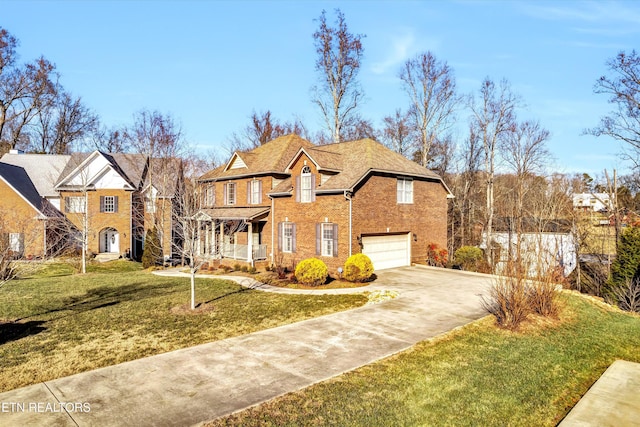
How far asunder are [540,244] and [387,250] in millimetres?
11015

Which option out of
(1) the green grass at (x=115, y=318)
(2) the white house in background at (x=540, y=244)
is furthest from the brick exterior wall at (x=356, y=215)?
(1) the green grass at (x=115, y=318)

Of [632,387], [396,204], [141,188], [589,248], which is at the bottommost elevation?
[632,387]

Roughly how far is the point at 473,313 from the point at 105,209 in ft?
101

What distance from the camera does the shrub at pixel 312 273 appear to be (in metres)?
17.0

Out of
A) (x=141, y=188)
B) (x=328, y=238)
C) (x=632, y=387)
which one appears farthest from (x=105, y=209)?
(x=632, y=387)

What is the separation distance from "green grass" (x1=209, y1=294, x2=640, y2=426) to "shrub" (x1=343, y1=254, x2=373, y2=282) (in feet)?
23.1

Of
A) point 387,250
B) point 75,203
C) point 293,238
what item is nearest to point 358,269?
point 387,250

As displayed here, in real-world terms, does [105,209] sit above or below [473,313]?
above

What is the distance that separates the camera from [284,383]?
696 cm

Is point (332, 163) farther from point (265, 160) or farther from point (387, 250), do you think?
point (265, 160)

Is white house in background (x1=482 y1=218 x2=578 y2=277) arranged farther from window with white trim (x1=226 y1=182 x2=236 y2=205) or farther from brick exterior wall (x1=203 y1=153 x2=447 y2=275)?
window with white trim (x1=226 y1=182 x2=236 y2=205)

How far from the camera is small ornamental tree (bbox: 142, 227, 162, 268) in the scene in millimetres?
25484

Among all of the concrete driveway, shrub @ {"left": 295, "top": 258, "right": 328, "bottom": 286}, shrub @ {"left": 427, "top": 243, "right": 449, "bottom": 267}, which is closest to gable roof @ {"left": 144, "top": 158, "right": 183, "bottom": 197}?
shrub @ {"left": 295, "top": 258, "right": 328, "bottom": 286}

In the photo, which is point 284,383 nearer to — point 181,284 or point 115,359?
point 115,359
